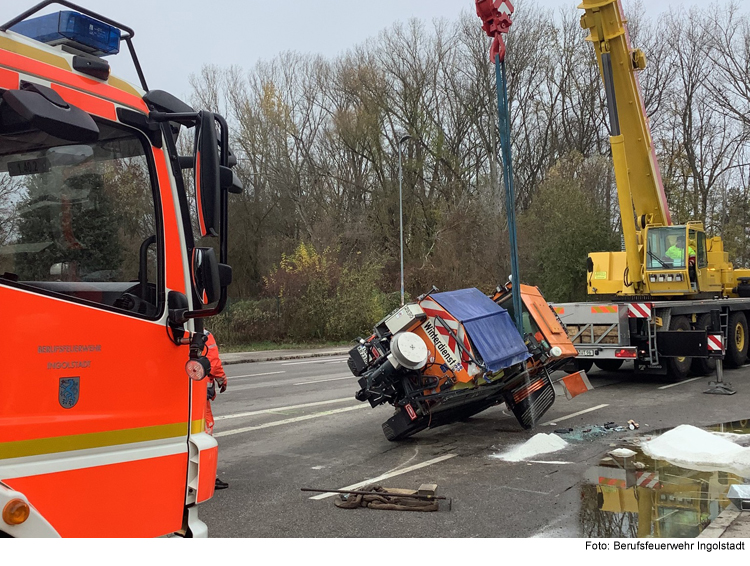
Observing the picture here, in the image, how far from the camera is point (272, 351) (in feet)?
78.0

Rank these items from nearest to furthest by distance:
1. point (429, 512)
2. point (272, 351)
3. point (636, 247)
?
point (429, 512)
point (636, 247)
point (272, 351)

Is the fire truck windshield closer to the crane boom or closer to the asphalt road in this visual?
the asphalt road

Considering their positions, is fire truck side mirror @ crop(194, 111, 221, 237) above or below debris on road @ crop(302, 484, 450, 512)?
above

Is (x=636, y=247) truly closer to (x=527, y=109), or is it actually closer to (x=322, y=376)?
(x=322, y=376)

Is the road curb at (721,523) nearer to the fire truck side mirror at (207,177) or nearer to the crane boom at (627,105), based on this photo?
the fire truck side mirror at (207,177)

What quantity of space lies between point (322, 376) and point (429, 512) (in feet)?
32.4

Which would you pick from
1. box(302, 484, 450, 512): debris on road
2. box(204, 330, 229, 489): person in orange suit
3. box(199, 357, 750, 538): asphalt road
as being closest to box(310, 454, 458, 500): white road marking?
box(199, 357, 750, 538): asphalt road

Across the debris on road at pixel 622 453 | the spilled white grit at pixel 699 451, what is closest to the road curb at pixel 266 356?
the debris on road at pixel 622 453

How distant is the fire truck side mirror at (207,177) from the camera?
10.3 ft

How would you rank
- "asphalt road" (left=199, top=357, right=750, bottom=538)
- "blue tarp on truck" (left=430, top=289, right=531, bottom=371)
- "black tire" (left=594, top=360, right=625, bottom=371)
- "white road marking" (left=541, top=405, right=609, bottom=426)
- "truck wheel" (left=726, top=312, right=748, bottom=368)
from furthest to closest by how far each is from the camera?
"truck wheel" (left=726, top=312, right=748, bottom=368) < "black tire" (left=594, top=360, right=625, bottom=371) < "white road marking" (left=541, top=405, right=609, bottom=426) < "blue tarp on truck" (left=430, top=289, right=531, bottom=371) < "asphalt road" (left=199, top=357, right=750, bottom=538)

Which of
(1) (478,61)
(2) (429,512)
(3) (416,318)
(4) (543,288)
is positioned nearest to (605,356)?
(3) (416,318)

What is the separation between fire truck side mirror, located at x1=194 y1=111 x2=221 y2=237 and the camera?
3.15 meters

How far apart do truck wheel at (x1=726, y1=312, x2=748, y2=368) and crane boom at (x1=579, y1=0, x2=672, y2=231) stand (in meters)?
2.51

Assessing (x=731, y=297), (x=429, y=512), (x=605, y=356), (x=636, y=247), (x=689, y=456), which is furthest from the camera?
(x=731, y=297)
